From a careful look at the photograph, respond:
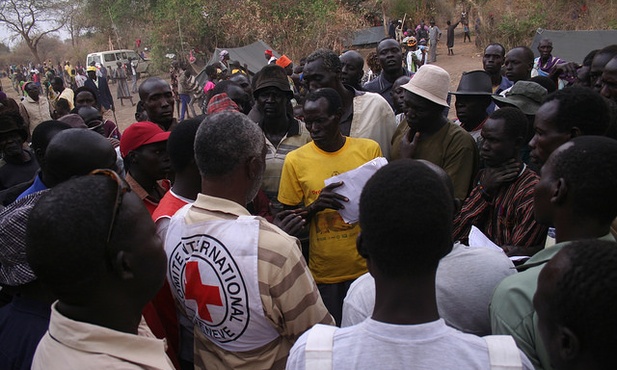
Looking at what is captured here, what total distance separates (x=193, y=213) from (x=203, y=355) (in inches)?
26.1

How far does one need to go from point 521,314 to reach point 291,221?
5.02ft

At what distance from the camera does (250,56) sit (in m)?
17.1

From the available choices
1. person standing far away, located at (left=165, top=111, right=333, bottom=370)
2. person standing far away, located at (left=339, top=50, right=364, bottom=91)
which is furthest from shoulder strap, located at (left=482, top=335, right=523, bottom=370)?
person standing far away, located at (left=339, top=50, right=364, bottom=91)

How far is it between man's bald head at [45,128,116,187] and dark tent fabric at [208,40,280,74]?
45.4 feet

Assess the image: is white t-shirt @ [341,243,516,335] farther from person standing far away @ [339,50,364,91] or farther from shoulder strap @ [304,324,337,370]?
person standing far away @ [339,50,364,91]

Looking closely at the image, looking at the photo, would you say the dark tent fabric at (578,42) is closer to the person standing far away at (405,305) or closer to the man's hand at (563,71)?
the man's hand at (563,71)

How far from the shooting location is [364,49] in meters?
26.4

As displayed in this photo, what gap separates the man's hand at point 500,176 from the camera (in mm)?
2564

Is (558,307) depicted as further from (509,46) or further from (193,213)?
(509,46)

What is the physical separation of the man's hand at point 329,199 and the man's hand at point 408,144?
0.66 metres

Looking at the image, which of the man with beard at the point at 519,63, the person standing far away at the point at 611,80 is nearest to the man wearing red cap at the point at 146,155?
the person standing far away at the point at 611,80

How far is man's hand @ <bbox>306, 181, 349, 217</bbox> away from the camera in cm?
278

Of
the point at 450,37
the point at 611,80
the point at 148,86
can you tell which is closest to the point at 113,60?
the point at 450,37

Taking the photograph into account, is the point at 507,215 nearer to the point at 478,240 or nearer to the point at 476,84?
the point at 478,240
